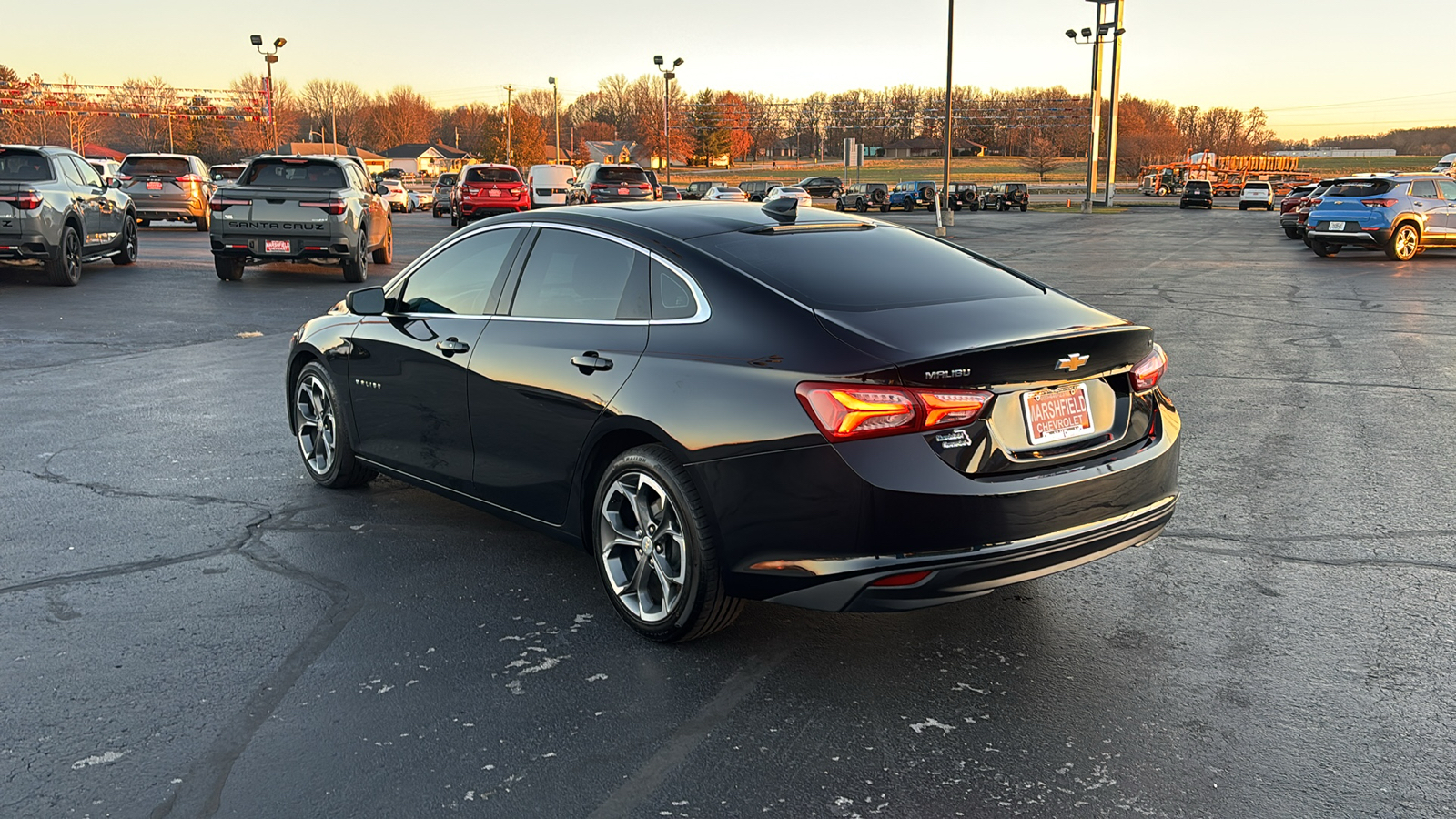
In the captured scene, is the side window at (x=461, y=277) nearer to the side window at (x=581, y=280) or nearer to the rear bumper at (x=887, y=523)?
the side window at (x=581, y=280)

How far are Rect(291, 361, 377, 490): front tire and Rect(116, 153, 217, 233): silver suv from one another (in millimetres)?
26773

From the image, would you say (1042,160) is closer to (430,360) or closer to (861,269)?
(430,360)

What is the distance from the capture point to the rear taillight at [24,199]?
15.2m

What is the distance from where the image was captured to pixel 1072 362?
12.7 feet

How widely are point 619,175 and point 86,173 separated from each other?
17.1 metres

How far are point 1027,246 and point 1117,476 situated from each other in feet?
82.9

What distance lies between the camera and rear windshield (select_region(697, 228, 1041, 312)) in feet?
13.5

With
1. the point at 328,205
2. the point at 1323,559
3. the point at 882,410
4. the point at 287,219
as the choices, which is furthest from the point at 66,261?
the point at 1323,559

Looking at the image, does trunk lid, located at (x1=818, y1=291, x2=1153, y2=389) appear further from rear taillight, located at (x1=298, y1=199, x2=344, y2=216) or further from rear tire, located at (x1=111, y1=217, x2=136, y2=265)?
rear tire, located at (x1=111, y1=217, x2=136, y2=265)

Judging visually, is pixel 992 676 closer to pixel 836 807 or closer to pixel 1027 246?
pixel 836 807

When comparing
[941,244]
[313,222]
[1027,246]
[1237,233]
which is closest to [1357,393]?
[941,244]

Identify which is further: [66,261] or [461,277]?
[66,261]

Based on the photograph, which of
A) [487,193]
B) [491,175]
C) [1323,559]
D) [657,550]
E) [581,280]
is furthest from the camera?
[491,175]

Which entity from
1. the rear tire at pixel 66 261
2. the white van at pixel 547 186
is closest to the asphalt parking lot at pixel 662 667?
the rear tire at pixel 66 261
